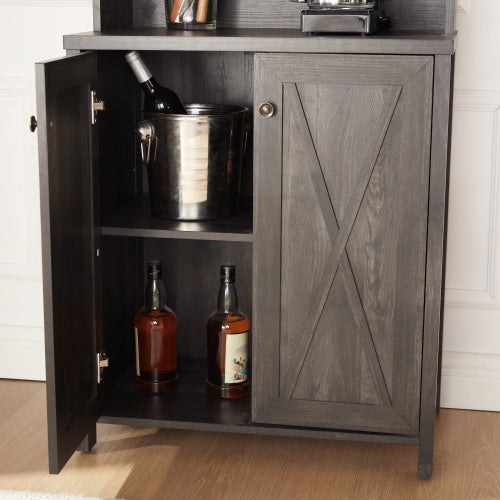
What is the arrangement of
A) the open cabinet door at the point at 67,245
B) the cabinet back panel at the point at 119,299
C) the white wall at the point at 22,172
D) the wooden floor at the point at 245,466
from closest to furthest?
the open cabinet door at the point at 67,245
the wooden floor at the point at 245,466
the cabinet back panel at the point at 119,299
the white wall at the point at 22,172

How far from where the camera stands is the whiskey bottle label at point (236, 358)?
6.89 ft

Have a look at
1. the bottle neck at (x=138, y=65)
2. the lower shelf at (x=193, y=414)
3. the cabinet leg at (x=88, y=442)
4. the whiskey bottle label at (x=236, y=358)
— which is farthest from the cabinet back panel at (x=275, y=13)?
the cabinet leg at (x=88, y=442)

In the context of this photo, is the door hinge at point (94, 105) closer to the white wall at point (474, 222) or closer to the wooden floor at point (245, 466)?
the wooden floor at point (245, 466)

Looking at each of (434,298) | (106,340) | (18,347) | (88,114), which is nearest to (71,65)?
(88,114)

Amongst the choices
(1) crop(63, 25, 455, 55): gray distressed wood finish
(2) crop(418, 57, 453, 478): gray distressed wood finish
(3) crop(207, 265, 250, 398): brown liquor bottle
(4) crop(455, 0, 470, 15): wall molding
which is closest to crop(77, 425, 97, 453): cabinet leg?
(3) crop(207, 265, 250, 398): brown liquor bottle

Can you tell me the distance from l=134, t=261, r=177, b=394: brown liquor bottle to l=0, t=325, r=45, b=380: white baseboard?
1.53ft

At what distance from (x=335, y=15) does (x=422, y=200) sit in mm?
431

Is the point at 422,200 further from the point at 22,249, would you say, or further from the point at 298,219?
the point at 22,249

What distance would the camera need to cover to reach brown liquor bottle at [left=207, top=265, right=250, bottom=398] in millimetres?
2104

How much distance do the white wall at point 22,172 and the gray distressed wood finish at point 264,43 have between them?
0.45m

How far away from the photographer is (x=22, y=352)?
8.37 feet

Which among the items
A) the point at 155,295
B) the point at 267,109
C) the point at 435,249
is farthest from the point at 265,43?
the point at 155,295

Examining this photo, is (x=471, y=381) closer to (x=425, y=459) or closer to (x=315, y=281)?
(x=425, y=459)

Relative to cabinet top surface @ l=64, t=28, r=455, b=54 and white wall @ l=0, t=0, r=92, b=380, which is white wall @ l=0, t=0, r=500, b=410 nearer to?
white wall @ l=0, t=0, r=92, b=380
